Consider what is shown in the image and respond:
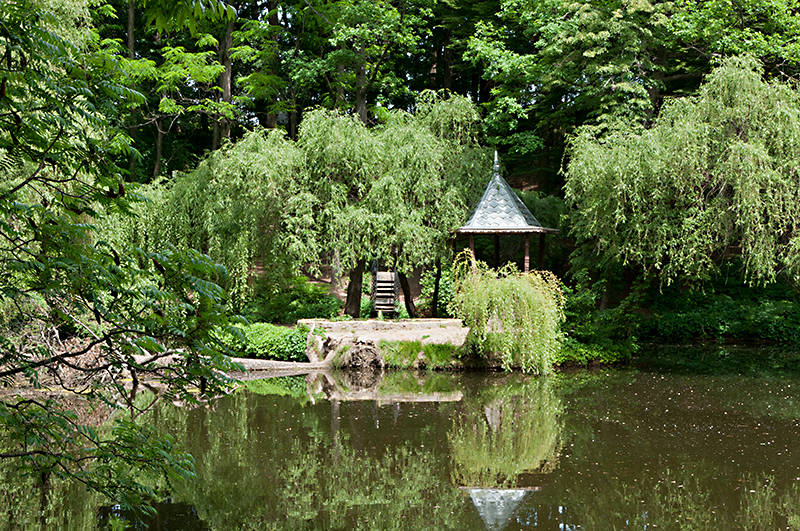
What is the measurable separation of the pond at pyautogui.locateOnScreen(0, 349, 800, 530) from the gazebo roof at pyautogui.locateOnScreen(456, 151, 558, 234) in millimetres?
4934

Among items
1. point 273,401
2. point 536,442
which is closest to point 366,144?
point 273,401

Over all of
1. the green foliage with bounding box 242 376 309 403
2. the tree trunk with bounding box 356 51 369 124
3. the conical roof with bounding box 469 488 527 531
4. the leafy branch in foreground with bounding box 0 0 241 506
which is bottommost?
the green foliage with bounding box 242 376 309 403

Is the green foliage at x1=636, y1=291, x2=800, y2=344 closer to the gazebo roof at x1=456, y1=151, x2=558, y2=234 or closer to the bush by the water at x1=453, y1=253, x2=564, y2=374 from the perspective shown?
the gazebo roof at x1=456, y1=151, x2=558, y2=234

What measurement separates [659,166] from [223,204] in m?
10.1

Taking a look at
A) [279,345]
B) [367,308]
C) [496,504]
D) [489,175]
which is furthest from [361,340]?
[496,504]

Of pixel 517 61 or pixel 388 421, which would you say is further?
pixel 517 61

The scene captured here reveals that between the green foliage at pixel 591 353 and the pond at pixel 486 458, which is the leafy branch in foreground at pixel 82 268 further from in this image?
the green foliage at pixel 591 353

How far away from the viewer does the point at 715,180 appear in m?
13.2

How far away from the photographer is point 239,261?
16875 millimetres

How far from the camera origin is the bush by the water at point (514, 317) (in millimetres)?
14008

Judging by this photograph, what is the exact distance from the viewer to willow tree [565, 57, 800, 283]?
42.3 ft

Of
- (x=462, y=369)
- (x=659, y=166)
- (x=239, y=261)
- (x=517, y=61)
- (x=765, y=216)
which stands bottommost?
(x=462, y=369)

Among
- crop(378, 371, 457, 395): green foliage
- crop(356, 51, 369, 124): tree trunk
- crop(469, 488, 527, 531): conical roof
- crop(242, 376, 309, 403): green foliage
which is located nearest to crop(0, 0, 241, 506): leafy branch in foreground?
crop(469, 488, 527, 531): conical roof

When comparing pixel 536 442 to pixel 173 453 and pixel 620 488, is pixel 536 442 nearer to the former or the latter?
pixel 620 488
